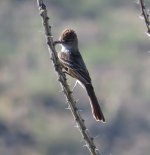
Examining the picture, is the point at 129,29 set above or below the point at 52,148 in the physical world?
below

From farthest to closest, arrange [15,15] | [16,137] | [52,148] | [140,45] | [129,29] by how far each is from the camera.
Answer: [15,15], [129,29], [140,45], [16,137], [52,148]

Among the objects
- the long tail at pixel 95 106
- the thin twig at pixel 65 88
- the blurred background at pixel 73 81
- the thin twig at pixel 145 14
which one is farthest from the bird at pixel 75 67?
the blurred background at pixel 73 81

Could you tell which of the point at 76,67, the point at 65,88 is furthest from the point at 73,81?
the point at 65,88

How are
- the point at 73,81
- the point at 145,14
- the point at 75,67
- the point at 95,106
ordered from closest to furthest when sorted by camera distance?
the point at 145,14 → the point at 95,106 → the point at 75,67 → the point at 73,81

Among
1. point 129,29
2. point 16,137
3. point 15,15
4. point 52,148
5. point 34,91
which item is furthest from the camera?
point 15,15

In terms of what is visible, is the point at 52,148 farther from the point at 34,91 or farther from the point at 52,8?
the point at 52,8

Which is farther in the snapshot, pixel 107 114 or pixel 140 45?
pixel 140 45

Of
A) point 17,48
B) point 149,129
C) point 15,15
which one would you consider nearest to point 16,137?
point 149,129

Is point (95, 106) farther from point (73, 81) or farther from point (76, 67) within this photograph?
point (73, 81)

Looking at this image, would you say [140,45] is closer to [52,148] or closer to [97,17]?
[97,17]
